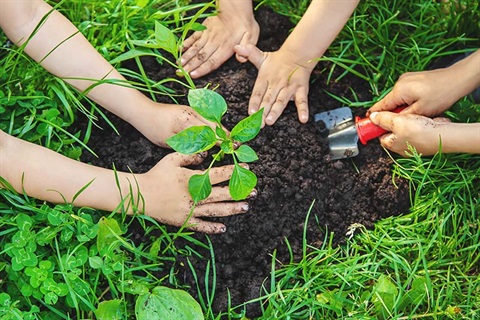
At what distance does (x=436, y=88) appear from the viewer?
206 cm

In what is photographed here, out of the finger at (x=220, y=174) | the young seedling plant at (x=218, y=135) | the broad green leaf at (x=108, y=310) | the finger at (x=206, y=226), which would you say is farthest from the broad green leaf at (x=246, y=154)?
the broad green leaf at (x=108, y=310)

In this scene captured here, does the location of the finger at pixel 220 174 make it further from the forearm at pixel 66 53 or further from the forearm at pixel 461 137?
the forearm at pixel 461 137

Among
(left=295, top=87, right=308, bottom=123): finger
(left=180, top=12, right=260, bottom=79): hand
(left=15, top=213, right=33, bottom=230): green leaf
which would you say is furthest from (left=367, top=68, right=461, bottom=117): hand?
(left=15, top=213, right=33, bottom=230): green leaf

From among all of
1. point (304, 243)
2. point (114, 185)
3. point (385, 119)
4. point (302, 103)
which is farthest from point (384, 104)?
point (114, 185)

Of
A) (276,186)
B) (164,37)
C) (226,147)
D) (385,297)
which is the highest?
(164,37)

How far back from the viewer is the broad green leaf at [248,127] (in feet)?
5.85

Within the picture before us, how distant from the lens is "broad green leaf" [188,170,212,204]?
6.00 ft

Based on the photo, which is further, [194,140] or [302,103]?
[302,103]

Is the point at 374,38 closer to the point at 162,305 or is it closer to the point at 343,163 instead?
the point at 343,163

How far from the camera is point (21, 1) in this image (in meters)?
1.94

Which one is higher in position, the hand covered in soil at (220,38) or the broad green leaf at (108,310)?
the hand covered in soil at (220,38)

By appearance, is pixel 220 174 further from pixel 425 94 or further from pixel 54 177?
pixel 425 94

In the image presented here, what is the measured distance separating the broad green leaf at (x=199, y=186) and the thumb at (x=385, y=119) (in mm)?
531

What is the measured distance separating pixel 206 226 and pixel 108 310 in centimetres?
33
